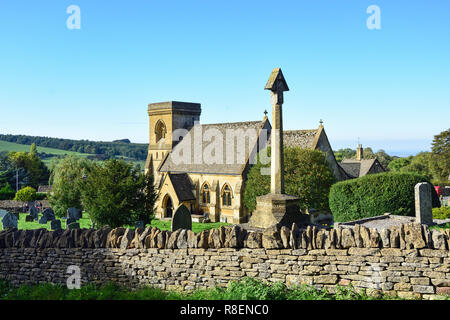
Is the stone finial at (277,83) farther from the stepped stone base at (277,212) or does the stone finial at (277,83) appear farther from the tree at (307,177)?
the tree at (307,177)

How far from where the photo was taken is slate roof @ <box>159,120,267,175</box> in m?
37.4

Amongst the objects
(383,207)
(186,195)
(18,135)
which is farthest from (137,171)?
(18,135)

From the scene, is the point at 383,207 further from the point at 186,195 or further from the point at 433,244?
the point at 186,195

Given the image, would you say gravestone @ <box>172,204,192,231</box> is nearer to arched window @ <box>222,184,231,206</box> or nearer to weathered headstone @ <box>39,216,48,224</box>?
weathered headstone @ <box>39,216,48,224</box>

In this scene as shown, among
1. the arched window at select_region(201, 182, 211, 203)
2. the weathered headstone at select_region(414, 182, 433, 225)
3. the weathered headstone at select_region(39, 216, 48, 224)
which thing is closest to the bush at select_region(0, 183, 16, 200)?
the weathered headstone at select_region(39, 216, 48, 224)

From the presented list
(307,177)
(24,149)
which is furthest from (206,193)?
(24,149)

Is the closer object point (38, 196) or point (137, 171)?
point (137, 171)

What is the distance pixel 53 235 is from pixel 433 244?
10067mm

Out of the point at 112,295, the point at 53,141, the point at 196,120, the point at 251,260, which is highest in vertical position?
the point at 53,141

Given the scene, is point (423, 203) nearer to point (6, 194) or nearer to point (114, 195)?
point (114, 195)

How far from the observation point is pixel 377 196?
22594 mm

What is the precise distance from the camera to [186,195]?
38875 mm

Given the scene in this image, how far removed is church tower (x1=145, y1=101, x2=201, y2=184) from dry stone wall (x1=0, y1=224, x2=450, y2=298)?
36.9 metres

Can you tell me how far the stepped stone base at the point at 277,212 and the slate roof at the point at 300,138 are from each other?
68.8ft
